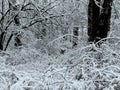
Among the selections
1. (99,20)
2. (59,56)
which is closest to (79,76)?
(99,20)

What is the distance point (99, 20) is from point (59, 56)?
1431 mm

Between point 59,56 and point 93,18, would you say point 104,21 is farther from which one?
point 59,56

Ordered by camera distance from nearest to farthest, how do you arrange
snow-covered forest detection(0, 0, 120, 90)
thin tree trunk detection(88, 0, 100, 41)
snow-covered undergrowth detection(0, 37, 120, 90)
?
snow-covered undergrowth detection(0, 37, 120, 90) → snow-covered forest detection(0, 0, 120, 90) → thin tree trunk detection(88, 0, 100, 41)

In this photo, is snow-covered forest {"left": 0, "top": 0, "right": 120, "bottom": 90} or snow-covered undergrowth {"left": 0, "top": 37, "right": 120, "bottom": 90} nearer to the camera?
snow-covered undergrowth {"left": 0, "top": 37, "right": 120, "bottom": 90}

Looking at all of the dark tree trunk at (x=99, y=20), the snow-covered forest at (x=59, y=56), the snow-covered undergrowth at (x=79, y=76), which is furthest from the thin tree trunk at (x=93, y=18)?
the snow-covered undergrowth at (x=79, y=76)

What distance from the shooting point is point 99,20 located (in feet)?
19.8

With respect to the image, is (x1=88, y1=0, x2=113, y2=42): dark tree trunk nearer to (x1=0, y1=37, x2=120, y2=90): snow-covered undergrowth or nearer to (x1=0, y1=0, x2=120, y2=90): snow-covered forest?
(x1=0, y1=0, x2=120, y2=90): snow-covered forest

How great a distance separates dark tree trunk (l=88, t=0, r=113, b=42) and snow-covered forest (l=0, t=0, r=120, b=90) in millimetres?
86

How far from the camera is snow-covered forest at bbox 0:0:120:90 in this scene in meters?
3.97

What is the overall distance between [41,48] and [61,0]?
192cm

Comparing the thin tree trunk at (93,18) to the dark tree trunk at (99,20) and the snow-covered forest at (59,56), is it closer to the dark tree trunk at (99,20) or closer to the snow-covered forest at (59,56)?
the dark tree trunk at (99,20)

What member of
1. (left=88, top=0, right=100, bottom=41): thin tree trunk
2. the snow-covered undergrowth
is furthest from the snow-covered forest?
(left=88, top=0, right=100, bottom=41): thin tree trunk

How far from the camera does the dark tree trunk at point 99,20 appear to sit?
5957 mm

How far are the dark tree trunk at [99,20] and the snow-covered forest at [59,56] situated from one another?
9cm
